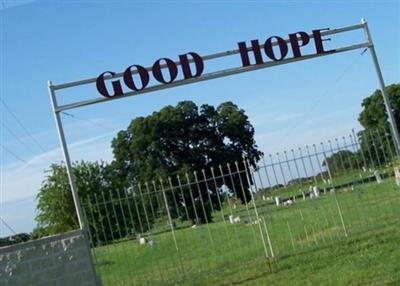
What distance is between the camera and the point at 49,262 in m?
8.57

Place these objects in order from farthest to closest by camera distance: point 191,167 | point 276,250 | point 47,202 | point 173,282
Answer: point 191,167, point 47,202, point 276,250, point 173,282

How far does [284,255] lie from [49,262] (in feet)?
13.1

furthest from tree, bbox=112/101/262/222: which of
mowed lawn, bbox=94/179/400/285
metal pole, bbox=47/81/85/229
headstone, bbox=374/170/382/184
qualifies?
metal pole, bbox=47/81/85/229

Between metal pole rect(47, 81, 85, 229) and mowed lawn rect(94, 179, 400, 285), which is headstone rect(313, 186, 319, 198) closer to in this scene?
mowed lawn rect(94, 179, 400, 285)

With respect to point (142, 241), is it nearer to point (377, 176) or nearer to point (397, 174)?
point (377, 176)

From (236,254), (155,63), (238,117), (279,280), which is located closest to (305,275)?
(279,280)

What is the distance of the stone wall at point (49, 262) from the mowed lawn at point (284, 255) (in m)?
0.42

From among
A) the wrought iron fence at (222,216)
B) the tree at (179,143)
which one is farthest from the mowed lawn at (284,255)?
the tree at (179,143)

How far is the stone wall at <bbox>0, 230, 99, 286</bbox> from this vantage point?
8375 millimetres

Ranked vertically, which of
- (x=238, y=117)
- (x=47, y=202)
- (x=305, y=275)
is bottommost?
(x=305, y=275)

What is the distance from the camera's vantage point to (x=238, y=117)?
4934 centimetres

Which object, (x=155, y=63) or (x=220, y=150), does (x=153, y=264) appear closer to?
(x=155, y=63)

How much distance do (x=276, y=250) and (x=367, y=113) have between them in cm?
5321

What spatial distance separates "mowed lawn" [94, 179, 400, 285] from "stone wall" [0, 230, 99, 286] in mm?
419
